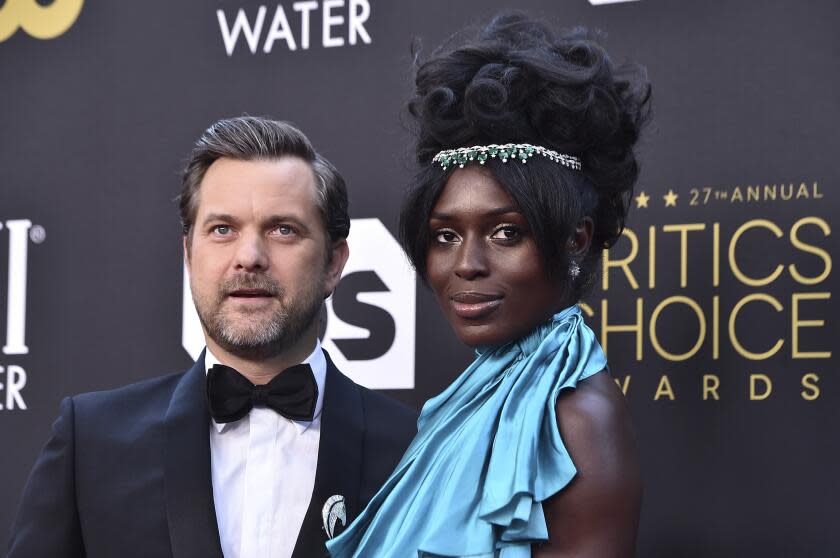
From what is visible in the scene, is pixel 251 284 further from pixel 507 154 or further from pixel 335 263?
pixel 507 154

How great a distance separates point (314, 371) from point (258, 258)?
0.90 ft

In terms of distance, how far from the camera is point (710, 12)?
278 centimetres

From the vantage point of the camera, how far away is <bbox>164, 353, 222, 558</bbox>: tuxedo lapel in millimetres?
2117

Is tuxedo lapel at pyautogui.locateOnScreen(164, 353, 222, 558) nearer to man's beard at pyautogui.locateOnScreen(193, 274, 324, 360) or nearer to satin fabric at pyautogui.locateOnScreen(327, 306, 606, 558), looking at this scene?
man's beard at pyautogui.locateOnScreen(193, 274, 324, 360)

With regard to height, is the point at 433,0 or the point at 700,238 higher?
the point at 433,0

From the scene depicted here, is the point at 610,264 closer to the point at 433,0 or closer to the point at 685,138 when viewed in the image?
the point at 685,138

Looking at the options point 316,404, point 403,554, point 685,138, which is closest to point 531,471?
point 403,554

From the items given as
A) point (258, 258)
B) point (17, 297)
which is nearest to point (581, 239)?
point (258, 258)

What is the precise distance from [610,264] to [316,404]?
0.89 metres

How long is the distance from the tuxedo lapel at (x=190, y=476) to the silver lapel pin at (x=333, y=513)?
194 mm

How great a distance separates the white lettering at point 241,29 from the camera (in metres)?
3.31

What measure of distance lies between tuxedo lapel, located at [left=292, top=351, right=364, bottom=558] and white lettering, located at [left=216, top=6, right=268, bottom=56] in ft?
4.13

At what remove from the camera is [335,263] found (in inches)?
95.0

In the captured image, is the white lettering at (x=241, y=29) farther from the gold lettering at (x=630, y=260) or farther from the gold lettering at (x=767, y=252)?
the gold lettering at (x=767, y=252)
